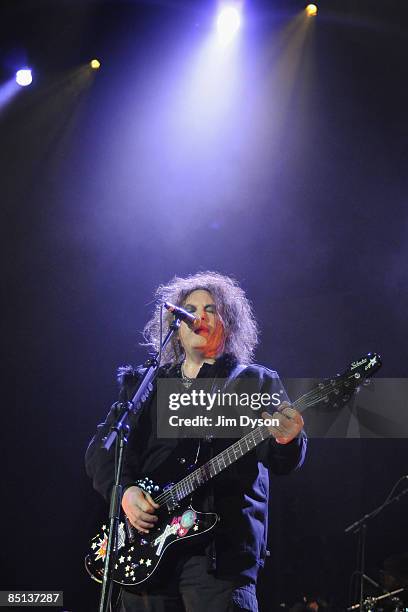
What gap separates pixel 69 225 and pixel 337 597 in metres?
3.18

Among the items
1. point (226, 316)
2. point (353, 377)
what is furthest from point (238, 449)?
point (226, 316)

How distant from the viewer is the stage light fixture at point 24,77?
5180 millimetres

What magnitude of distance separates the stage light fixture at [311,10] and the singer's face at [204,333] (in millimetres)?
2648

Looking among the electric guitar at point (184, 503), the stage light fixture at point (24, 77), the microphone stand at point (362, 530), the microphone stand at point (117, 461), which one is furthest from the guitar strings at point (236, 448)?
the stage light fixture at point (24, 77)

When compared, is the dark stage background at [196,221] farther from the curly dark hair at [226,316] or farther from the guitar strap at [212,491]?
the guitar strap at [212,491]

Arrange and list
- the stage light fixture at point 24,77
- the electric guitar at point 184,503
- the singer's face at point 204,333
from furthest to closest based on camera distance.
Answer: the stage light fixture at point 24,77
the singer's face at point 204,333
the electric guitar at point 184,503

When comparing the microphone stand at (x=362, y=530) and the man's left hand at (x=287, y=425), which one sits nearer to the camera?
the man's left hand at (x=287, y=425)

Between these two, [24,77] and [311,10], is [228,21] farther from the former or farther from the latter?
[24,77]

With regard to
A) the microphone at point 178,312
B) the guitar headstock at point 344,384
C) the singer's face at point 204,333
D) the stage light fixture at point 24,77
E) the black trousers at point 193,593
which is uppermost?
the stage light fixture at point 24,77

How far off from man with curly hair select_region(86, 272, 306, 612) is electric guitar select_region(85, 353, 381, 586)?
1.5 inches

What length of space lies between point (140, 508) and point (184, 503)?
0.20 m

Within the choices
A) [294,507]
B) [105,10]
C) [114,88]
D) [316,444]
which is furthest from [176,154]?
[294,507]

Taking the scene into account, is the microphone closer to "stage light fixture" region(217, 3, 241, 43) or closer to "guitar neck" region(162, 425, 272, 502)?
"guitar neck" region(162, 425, 272, 502)

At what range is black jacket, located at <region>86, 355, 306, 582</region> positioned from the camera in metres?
2.65
